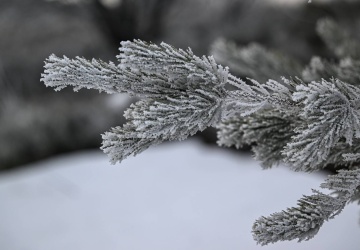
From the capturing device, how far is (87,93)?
24.3ft

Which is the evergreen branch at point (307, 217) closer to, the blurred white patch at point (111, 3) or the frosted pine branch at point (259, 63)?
the frosted pine branch at point (259, 63)

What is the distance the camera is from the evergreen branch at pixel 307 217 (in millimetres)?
1255

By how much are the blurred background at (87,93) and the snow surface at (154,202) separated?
2 centimetres

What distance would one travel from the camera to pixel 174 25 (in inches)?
320

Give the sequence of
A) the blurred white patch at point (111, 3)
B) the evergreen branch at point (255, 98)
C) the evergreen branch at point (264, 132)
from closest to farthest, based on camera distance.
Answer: the evergreen branch at point (255, 98) < the evergreen branch at point (264, 132) < the blurred white patch at point (111, 3)

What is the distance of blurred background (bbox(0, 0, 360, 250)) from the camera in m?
4.85

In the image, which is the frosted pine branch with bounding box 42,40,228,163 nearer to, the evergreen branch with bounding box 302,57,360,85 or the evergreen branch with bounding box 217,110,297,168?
the evergreen branch with bounding box 217,110,297,168

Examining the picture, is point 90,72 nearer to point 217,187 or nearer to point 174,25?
point 217,187

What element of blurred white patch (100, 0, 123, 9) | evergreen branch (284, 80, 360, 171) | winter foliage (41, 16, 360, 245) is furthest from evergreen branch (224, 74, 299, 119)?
blurred white patch (100, 0, 123, 9)

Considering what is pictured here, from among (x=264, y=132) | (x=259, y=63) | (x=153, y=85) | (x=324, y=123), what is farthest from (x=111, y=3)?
(x=324, y=123)

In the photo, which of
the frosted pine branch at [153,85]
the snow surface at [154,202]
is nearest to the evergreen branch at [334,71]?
the frosted pine branch at [153,85]

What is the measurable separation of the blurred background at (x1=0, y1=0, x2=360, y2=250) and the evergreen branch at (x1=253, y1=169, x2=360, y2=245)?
286cm

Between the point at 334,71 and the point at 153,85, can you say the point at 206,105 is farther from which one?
the point at 334,71

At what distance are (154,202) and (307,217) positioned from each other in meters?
3.79
